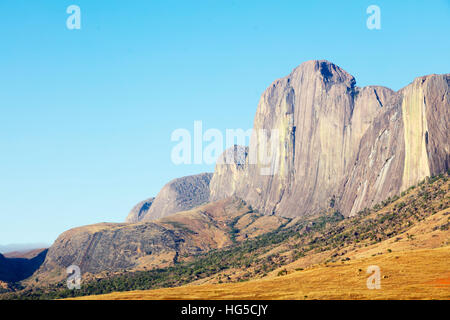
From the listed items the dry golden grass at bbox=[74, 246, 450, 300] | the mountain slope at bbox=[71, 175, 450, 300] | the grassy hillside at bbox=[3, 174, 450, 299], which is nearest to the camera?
the dry golden grass at bbox=[74, 246, 450, 300]

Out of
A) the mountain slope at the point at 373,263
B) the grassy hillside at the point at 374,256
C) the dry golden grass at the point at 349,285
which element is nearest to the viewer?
the dry golden grass at the point at 349,285

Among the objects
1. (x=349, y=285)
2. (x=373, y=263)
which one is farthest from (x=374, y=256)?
(x=349, y=285)

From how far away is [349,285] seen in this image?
8656cm

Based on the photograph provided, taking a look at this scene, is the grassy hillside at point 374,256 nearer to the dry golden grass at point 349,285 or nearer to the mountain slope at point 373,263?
the mountain slope at point 373,263

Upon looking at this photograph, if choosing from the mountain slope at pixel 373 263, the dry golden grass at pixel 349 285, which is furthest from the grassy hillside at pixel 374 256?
the dry golden grass at pixel 349 285

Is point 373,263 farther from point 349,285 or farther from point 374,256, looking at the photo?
point 349,285

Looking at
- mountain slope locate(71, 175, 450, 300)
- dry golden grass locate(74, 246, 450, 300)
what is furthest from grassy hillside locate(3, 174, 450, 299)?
dry golden grass locate(74, 246, 450, 300)

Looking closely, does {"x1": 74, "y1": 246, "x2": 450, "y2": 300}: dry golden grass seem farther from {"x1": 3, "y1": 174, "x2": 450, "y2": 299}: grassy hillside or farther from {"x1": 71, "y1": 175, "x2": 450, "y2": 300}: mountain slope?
{"x1": 3, "y1": 174, "x2": 450, "y2": 299}: grassy hillside

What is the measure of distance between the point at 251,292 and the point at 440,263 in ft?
120

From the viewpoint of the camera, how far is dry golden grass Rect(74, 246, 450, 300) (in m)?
74.4

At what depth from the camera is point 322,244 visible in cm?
18712

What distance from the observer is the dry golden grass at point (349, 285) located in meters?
74.4
